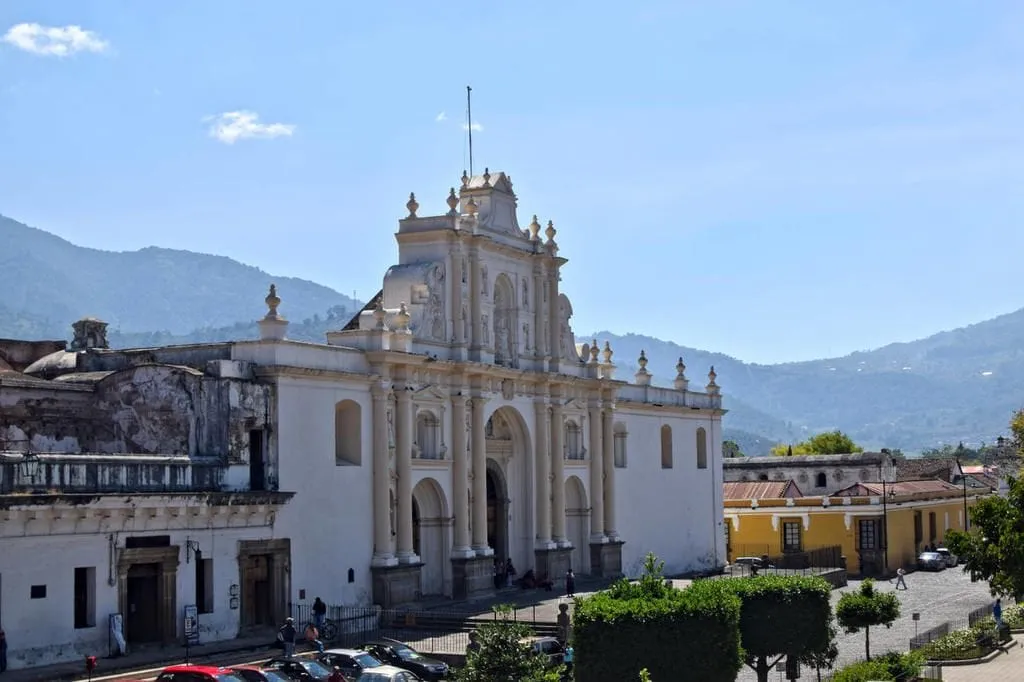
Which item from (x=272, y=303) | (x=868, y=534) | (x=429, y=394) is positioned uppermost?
(x=272, y=303)

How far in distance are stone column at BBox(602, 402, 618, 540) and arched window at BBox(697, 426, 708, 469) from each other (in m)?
11.6

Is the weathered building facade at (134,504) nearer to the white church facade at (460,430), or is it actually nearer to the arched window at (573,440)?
the white church facade at (460,430)

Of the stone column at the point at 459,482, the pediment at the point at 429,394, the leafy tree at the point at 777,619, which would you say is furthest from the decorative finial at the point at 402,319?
the leafy tree at the point at 777,619

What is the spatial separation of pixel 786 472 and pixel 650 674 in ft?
206

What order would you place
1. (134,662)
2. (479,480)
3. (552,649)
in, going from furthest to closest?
(479,480) → (552,649) → (134,662)

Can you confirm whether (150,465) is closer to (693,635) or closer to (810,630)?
(693,635)

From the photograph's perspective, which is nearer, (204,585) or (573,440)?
(204,585)

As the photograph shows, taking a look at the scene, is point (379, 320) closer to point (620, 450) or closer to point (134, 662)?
point (134, 662)

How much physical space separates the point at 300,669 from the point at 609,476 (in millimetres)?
29151

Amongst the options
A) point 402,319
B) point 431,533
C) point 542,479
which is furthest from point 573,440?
point 402,319

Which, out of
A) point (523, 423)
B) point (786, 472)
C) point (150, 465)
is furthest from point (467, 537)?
point (786, 472)

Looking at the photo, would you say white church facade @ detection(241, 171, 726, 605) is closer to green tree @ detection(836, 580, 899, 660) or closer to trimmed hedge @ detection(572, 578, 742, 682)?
green tree @ detection(836, 580, 899, 660)

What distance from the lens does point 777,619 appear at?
124ft

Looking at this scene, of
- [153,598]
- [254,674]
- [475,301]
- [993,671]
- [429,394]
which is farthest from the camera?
[475,301]
